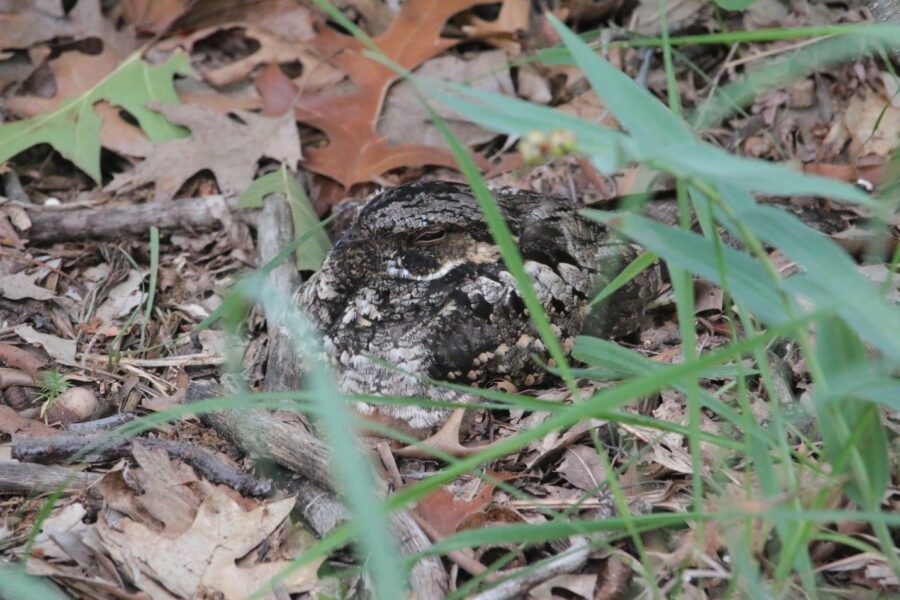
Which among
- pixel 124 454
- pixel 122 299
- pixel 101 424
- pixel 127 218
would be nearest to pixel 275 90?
pixel 127 218

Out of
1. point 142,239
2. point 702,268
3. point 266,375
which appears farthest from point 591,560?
point 142,239

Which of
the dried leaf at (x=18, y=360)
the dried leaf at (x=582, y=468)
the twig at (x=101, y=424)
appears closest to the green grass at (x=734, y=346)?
the dried leaf at (x=582, y=468)

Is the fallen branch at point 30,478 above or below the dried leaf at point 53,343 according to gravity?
above

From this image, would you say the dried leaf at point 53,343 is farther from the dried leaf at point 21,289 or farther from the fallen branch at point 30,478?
the fallen branch at point 30,478

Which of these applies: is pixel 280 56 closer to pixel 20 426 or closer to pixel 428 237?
pixel 428 237

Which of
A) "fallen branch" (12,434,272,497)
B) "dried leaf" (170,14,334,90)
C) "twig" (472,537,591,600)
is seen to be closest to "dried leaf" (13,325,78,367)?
"fallen branch" (12,434,272,497)

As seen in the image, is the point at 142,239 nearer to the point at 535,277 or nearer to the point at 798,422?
the point at 535,277
